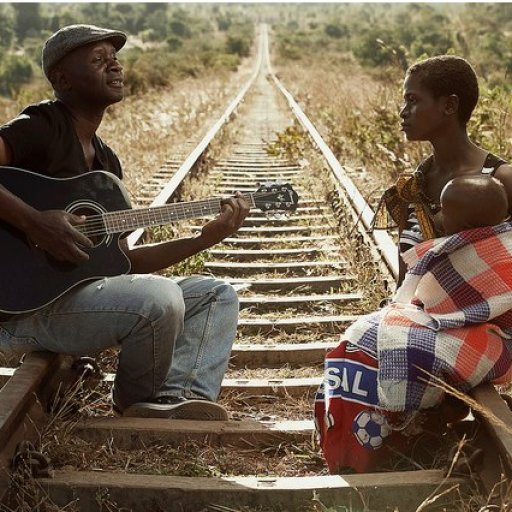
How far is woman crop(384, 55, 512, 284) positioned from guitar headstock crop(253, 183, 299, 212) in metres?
0.62

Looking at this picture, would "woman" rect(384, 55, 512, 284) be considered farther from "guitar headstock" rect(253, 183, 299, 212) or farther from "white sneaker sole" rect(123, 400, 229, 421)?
"white sneaker sole" rect(123, 400, 229, 421)

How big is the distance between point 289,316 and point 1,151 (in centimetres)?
213

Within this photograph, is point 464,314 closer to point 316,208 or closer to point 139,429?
point 139,429

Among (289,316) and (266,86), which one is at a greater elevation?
(289,316)

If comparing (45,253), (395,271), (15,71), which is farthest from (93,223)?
(15,71)

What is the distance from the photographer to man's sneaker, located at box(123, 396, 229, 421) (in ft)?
11.6

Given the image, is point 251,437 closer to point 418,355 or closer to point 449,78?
point 418,355

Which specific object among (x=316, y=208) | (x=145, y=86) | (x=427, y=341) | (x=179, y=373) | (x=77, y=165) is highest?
(x=77, y=165)

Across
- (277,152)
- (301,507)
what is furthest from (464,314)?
(277,152)

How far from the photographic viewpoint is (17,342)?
3.63 m

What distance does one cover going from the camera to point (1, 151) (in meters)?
3.45

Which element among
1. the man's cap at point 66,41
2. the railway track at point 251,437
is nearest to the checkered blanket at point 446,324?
the railway track at point 251,437

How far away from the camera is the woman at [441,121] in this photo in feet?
11.7

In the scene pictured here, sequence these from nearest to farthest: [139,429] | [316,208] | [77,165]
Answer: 1. [139,429]
2. [77,165]
3. [316,208]
